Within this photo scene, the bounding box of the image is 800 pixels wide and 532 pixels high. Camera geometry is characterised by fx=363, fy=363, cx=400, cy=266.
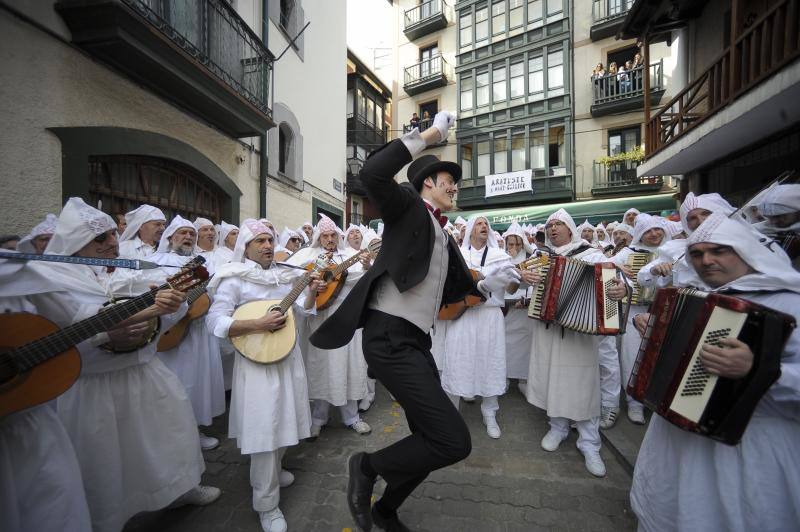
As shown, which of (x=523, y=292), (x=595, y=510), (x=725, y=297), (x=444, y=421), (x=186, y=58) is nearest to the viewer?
(x=725, y=297)

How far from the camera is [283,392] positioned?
2.70 metres

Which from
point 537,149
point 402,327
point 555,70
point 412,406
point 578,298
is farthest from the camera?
point 537,149

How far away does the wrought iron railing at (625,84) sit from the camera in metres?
14.6

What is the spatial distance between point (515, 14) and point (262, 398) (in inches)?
851

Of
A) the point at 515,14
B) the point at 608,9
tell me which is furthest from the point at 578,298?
the point at 515,14

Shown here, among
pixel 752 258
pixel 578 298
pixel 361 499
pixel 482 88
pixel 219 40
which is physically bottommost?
pixel 361 499

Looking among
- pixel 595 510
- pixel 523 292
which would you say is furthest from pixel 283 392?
pixel 523 292

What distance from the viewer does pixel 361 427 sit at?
3.90 m

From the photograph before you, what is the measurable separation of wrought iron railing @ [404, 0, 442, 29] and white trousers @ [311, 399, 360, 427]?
22.2 metres

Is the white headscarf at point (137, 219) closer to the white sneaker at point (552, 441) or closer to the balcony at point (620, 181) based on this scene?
the white sneaker at point (552, 441)

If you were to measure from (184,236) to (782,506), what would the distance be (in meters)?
5.39

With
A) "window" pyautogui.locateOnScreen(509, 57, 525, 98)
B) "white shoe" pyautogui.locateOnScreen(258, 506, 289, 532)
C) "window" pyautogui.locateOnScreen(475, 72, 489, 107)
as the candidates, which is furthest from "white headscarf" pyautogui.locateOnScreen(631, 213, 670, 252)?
"window" pyautogui.locateOnScreen(475, 72, 489, 107)

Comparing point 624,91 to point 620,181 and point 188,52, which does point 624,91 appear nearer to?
point 620,181

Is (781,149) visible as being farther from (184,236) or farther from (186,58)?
(186,58)
